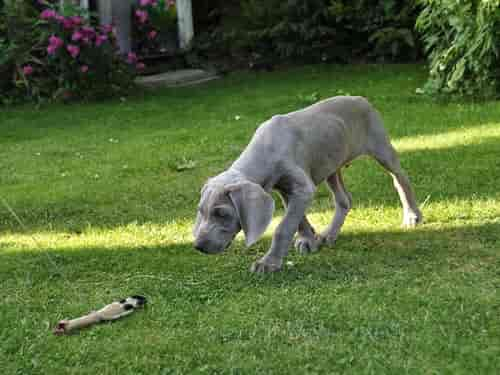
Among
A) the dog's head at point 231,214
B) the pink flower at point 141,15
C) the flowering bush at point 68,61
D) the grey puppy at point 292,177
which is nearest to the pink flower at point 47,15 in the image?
the flowering bush at point 68,61

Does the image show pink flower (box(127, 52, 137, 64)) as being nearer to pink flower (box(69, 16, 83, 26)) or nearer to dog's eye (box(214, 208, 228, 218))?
pink flower (box(69, 16, 83, 26))

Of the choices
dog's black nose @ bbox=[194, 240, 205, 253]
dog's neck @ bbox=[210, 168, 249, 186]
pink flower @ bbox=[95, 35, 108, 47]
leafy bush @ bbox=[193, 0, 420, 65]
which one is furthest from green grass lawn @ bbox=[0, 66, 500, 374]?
leafy bush @ bbox=[193, 0, 420, 65]

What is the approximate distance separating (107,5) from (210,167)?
6622mm

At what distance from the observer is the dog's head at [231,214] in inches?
158

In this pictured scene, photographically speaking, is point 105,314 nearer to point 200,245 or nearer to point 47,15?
point 200,245

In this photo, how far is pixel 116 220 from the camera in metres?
5.69

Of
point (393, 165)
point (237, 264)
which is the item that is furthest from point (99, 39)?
point (237, 264)

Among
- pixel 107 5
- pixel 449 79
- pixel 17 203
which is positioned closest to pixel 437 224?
pixel 17 203

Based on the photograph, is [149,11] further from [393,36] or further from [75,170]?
[75,170]

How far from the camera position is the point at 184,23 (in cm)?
1373

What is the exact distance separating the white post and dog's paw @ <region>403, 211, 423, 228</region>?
915 centimetres

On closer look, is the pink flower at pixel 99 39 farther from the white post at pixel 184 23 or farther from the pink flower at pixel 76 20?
the white post at pixel 184 23

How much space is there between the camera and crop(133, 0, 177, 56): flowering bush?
43.0 feet

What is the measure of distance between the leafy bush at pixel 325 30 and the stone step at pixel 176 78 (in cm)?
82
